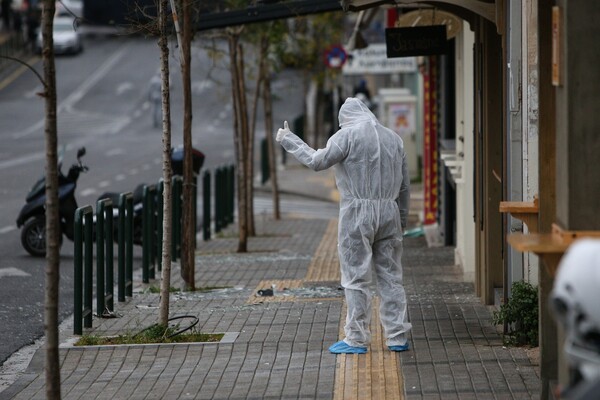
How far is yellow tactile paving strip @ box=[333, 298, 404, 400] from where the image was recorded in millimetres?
7789

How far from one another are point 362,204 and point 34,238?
26.5 feet

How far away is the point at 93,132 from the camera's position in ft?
148

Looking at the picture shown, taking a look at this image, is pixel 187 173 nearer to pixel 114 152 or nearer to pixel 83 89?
pixel 114 152

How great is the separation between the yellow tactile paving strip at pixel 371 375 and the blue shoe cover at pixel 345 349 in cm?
4

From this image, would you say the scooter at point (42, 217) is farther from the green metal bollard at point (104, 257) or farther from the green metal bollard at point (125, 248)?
the green metal bollard at point (104, 257)

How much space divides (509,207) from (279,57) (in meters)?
16.4

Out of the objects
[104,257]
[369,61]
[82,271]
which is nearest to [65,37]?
[369,61]

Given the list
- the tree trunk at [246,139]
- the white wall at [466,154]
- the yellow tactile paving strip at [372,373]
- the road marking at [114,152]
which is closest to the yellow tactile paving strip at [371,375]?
the yellow tactile paving strip at [372,373]

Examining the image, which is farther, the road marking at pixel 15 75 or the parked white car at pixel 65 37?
the parked white car at pixel 65 37

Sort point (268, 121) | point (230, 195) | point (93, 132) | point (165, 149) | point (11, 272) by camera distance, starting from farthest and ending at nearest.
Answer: point (93, 132) → point (268, 121) → point (230, 195) → point (11, 272) → point (165, 149)

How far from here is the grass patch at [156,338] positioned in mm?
9750

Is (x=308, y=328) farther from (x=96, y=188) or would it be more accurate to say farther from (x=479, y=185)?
(x=96, y=188)

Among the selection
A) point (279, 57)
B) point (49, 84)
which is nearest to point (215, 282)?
point (49, 84)

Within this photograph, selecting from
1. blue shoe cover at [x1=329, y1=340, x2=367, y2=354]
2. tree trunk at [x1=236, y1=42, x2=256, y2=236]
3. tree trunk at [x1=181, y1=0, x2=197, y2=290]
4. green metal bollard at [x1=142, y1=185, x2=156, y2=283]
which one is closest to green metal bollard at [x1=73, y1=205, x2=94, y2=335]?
tree trunk at [x1=181, y1=0, x2=197, y2=290]
